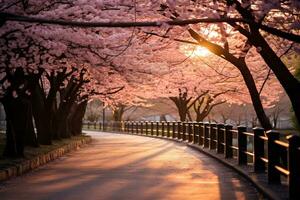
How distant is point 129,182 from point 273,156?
3.69m

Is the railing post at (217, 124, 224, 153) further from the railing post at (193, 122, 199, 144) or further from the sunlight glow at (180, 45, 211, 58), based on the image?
the railing post at (193, 122, 199, 144)

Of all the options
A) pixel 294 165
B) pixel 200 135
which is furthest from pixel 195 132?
pixel 294 165

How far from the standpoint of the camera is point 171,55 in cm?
3984

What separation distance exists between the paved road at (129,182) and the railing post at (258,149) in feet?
1.87

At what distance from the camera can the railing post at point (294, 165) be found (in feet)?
32.0

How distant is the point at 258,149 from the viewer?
556 inches

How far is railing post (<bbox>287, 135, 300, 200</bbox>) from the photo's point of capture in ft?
32.0

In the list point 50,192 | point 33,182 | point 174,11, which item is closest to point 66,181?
point 33,182

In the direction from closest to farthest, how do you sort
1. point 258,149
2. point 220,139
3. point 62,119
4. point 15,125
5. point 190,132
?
point 258,149, point 15,125, point 220,139, point 190,132, point 62,119

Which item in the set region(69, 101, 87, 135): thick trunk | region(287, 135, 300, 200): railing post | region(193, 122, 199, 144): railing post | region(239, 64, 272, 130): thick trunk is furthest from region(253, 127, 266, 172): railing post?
region(69, 101, 87, 135): thick trunk

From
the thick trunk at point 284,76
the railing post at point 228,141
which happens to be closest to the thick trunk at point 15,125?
the railing post at point 228,141

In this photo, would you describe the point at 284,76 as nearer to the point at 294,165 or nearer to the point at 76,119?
the point at 294,165

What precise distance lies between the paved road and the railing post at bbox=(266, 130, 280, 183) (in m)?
0.54

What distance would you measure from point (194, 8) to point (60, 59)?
799cm
